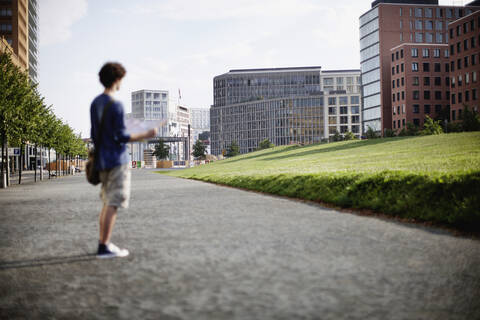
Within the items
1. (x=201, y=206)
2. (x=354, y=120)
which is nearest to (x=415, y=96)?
(x=354, y=120)

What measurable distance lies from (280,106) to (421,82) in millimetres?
57434

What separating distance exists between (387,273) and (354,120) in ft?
467

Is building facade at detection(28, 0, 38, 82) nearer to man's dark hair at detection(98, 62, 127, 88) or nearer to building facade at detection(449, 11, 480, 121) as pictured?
building facade at detection(449, 11, 480, 121)

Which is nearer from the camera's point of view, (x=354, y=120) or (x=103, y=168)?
(x=103, y=168)

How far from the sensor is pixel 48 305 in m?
3.75

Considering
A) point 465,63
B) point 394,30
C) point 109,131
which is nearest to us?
point 109,131

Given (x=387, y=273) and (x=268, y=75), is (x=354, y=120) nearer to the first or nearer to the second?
(x=268, y=75)

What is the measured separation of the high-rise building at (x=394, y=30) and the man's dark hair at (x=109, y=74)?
355 feet

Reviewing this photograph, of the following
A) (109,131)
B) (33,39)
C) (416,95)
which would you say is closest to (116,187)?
(109,131)

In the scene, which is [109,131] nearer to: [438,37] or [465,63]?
[465,63]

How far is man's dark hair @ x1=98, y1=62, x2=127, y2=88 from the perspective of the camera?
5.49 metres

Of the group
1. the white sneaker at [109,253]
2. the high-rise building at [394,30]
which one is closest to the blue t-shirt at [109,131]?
the white sneaker at [109,253]

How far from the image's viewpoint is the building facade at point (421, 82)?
97188mm

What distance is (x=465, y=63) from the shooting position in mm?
82312
